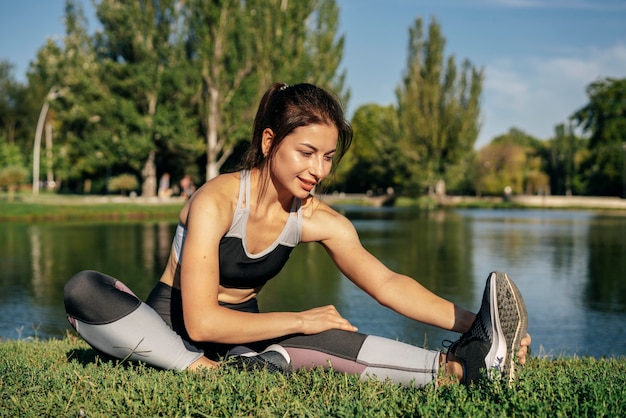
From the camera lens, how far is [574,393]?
2.22 metres

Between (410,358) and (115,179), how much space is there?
121 ft

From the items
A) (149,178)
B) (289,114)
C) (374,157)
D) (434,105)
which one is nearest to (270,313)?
(289,114)

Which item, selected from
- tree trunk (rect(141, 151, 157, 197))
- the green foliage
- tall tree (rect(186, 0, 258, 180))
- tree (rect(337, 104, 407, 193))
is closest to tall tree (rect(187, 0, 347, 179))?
tall tree (rect(186, 0, 258, 180))

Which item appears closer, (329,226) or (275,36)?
(329,226)

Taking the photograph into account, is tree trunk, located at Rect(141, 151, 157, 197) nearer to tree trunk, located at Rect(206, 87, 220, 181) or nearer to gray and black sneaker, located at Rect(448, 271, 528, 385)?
tree trunk, located at Rect(206, 87, 220, 181)

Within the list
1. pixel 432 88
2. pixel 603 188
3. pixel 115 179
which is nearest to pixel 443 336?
pixel 115 179

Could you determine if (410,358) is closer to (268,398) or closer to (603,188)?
(268,398)

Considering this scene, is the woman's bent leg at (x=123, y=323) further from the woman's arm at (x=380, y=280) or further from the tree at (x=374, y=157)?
the tree at (x=374, y=157)

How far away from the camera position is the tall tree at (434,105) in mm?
44125

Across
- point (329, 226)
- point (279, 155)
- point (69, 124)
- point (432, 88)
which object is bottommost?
point (329, 226)

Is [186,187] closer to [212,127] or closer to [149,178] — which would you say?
[212,127]

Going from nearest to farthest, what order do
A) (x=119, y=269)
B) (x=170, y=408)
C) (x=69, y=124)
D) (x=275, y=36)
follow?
1. (x=170, y=408)
2. (x=119, y=269)
3. (x=275, y=36)
4. (x=69, y=124)

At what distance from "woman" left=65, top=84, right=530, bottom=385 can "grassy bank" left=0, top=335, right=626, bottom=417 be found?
0.44 feet

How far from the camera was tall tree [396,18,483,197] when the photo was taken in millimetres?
44125
